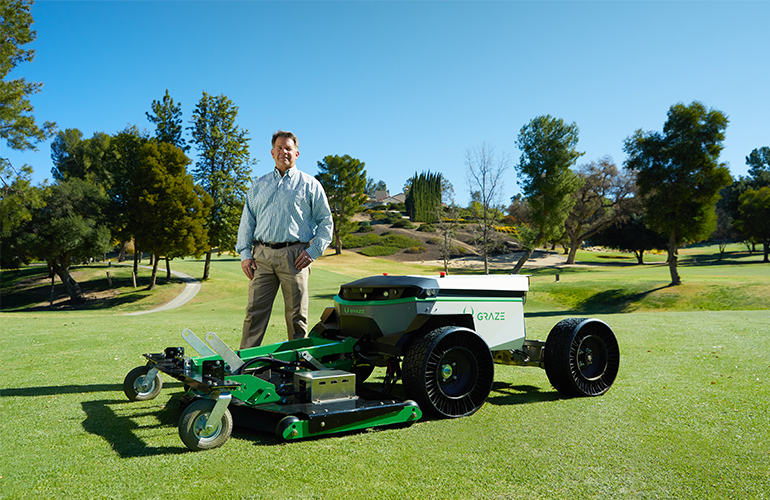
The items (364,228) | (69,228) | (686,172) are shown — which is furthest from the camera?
(364,228)

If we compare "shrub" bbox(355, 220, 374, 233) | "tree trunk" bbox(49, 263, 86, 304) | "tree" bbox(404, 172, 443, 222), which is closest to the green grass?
"tree trunk" bbox(49, 263, 86, 304)

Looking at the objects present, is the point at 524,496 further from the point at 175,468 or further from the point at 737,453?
the point at 175,468

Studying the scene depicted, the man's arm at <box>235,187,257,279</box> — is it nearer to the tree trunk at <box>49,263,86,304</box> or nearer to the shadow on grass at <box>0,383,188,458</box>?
the shadow on grass at <box>0,383,188,458</box>

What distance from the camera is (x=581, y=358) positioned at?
474 cm

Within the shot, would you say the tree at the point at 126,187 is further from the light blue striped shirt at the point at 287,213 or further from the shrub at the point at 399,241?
the shrub at the point at 399,241

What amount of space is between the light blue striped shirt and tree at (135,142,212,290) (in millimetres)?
28068

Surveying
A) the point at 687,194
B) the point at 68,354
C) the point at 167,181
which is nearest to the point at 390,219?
the point at 167,181

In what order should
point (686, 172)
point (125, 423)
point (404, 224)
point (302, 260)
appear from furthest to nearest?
point (404, 224)
point (686, 172)
point (302, 260)
point (125, 423)

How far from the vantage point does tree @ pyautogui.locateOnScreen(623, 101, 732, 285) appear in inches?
908

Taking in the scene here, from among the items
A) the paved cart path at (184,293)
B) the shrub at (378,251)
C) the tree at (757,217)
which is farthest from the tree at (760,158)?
the paved cart path at (184,293)

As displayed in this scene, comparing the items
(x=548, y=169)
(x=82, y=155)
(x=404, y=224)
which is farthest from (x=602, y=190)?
(x=82, y=155)

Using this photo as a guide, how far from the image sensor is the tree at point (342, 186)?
64.4 meters

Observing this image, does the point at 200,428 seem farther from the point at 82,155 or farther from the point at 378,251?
the point at 378,251

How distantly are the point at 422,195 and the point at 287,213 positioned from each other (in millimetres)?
85051
